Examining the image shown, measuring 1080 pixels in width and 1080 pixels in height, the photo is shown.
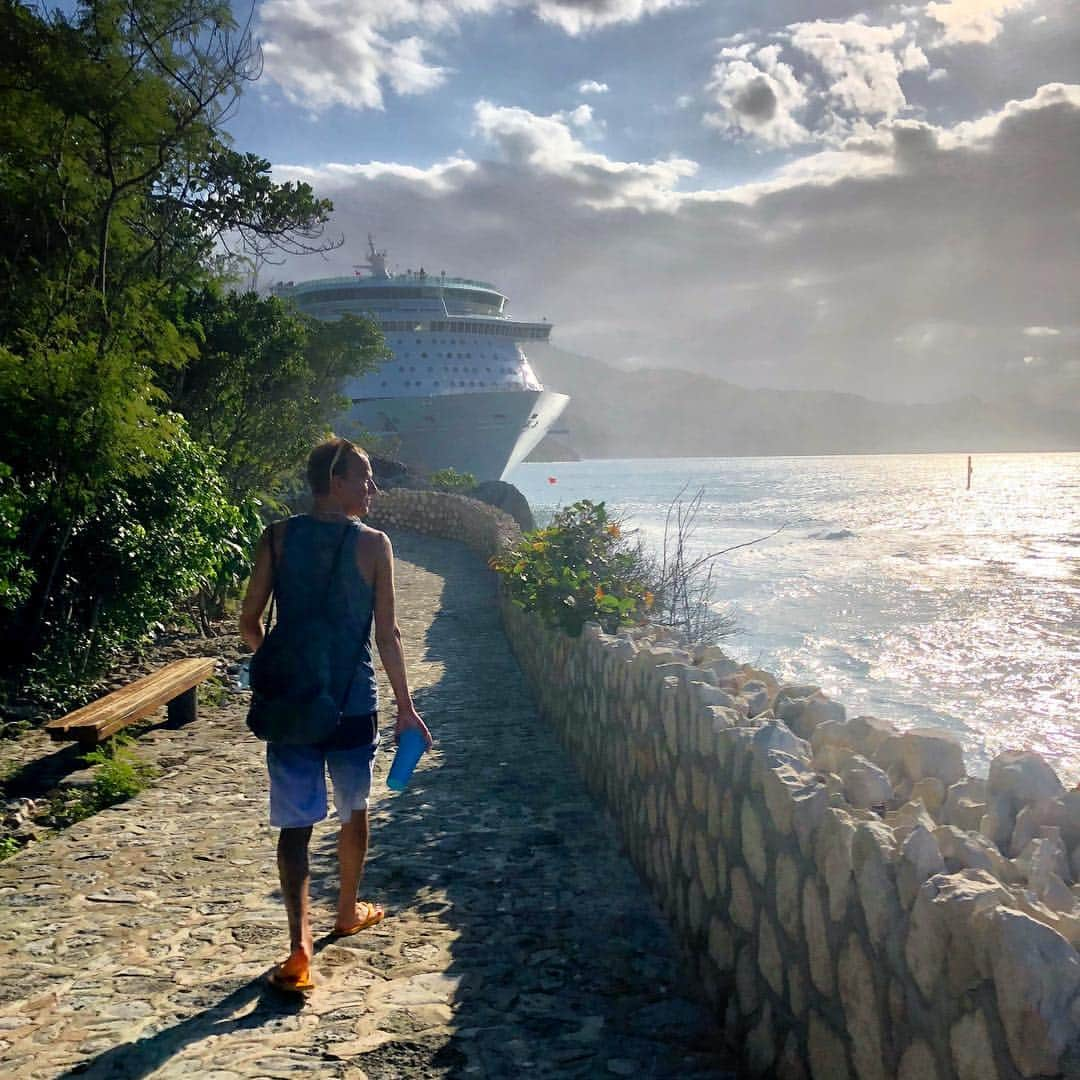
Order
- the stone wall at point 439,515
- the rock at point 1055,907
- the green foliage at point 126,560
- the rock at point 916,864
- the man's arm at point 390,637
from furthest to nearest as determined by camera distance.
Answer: the stone wall at point 439,515 < the green foliage at point 126,560 < the man's arm at point 390,637 < the rock at point 916,864 < the rock at point 1055,907

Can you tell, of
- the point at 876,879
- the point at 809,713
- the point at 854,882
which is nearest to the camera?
the point at 876,879

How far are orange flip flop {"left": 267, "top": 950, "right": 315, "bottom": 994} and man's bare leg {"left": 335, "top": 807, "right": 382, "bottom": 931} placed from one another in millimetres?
393

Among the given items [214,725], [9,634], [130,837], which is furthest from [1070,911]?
[9,634]

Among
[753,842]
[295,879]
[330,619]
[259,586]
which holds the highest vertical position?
[259,586]

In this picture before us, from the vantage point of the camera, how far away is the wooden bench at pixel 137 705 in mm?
5430

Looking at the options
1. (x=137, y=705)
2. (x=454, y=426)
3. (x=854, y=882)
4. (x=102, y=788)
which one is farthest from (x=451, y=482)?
(x=854, y=882)

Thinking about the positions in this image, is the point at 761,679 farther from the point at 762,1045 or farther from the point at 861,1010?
the point at 861,1010

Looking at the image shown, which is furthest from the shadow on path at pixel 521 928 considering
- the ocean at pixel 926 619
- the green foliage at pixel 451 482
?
the green foliage at pixel 451 482

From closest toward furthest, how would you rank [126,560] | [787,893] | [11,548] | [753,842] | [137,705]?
[787,893] → [753,842] → [137,705] → [11,548] → [126,560]

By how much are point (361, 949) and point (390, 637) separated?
134 centimetres

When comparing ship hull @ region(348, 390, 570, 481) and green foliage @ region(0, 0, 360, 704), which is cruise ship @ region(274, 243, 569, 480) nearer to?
ship hull @ region(348, 390, 570, 481)

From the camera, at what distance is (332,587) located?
3.24 meters

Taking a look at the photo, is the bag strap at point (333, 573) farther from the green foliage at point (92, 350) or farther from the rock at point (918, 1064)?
the green foliage at point (92, 350)

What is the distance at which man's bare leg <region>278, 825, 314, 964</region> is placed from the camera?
3230 millimetres
